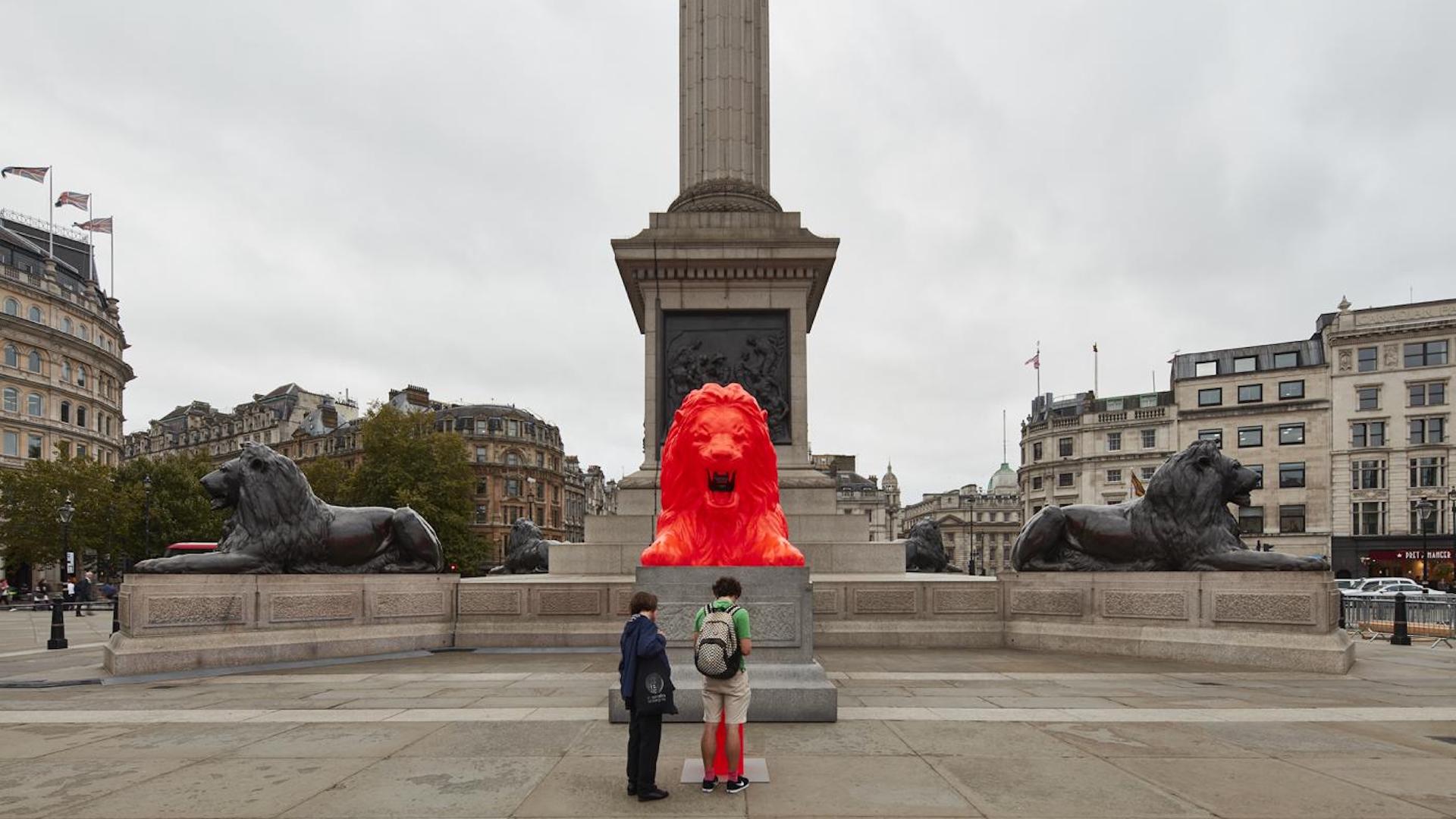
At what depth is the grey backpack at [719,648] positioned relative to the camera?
6219 mm

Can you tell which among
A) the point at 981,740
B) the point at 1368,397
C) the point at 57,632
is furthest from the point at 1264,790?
the point at 1368,397

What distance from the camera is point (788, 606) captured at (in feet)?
29.5

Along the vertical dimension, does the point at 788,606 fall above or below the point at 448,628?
above

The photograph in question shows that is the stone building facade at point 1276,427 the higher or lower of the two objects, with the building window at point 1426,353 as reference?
lower

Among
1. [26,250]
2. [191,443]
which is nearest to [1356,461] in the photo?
[26,250]

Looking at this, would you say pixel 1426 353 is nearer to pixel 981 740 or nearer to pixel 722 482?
pixel 722 482

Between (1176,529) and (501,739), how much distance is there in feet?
35.4

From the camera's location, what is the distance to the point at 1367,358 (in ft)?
207

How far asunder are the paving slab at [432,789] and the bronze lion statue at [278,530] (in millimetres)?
7956

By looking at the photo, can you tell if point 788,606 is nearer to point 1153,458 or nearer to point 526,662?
point 526,662

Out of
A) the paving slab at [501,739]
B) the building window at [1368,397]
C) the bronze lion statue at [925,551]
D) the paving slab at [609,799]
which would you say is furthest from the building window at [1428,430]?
the paving slab at [609,799]

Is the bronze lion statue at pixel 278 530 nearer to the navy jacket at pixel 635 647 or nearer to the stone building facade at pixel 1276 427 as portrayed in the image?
the navy jacket at pixel 635 647

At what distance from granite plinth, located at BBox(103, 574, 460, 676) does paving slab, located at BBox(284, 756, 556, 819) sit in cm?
743

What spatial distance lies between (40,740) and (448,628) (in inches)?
295
